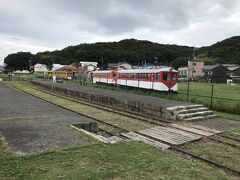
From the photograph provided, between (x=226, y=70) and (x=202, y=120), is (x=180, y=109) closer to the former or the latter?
(x=202, y=120)

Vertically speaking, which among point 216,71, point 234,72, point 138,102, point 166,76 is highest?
point 216,71

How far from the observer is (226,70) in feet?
253

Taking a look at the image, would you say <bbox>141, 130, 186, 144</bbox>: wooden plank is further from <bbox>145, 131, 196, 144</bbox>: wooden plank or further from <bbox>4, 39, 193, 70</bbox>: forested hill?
<bbox>4, 39, 193, 70</bbox>: forested hill

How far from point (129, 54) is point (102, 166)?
12088 cm

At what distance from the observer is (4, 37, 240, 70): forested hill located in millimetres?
123500

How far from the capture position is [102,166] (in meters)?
6.06

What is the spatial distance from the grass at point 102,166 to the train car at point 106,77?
32.8 meters

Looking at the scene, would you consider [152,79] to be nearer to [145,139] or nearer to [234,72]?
[145,139]

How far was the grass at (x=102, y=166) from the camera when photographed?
5.52 m

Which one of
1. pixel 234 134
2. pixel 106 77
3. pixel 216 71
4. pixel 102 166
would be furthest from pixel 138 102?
pixel 216 71

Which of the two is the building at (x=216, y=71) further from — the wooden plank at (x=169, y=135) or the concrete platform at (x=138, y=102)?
the wooden plank at (x=169, y=135)

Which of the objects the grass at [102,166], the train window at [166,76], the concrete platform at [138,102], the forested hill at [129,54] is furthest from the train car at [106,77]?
the forested hill at [129,54]

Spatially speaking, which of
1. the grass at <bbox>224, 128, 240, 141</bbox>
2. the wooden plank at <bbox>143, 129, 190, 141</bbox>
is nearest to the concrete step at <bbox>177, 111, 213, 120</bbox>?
the grass at <bbox>224, 128, 240, 141</bbox>

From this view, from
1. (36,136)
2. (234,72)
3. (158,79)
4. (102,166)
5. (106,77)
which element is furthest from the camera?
(234,72)
